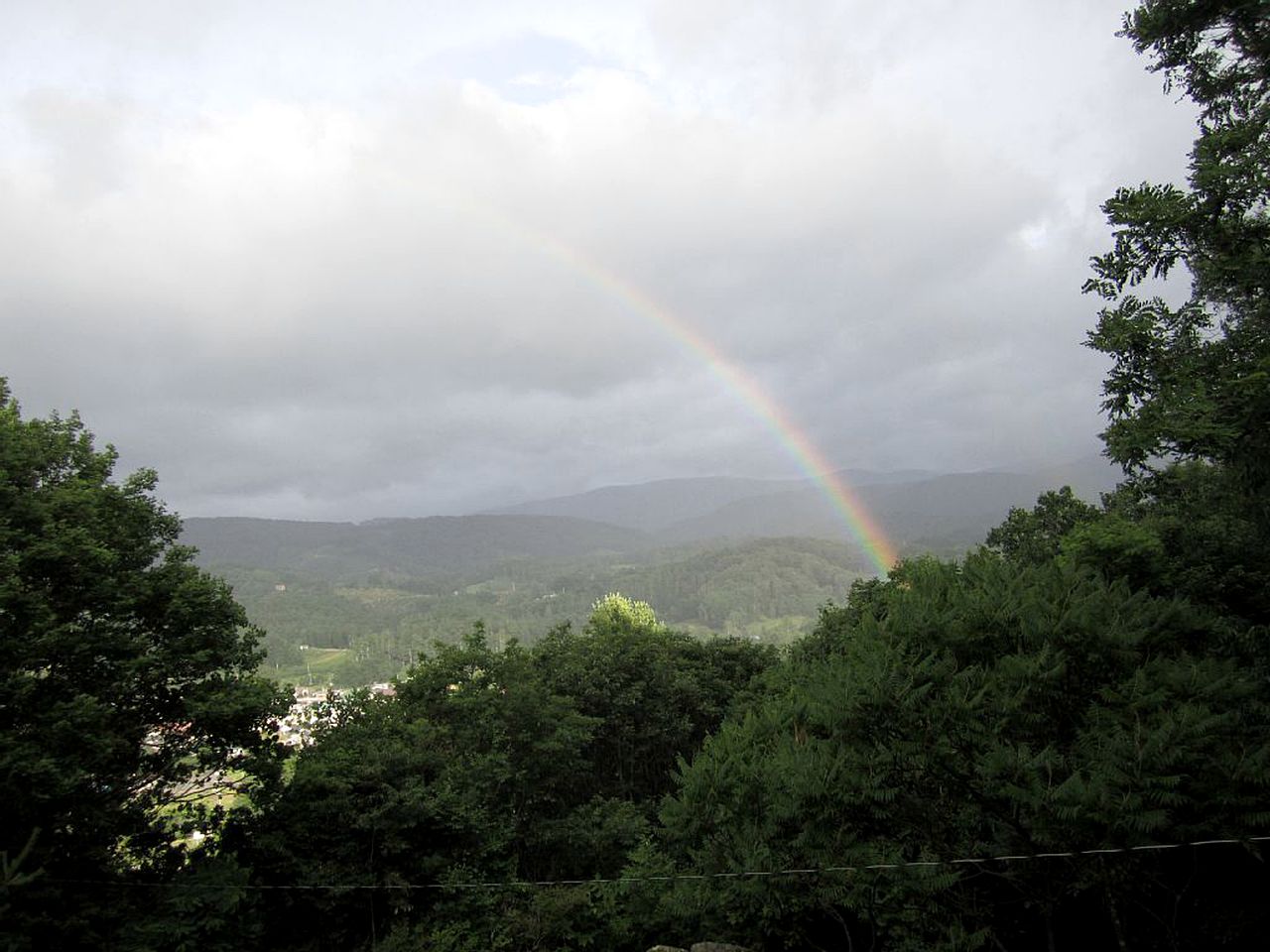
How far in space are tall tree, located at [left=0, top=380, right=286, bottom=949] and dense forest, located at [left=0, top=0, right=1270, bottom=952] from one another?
2.5 inches

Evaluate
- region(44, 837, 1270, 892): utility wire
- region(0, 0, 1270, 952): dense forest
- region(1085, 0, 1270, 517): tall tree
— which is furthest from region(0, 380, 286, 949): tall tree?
region(1085, 0, 1270, 517): tall tree

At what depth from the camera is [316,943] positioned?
46.7ft

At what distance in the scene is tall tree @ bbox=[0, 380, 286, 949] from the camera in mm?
10552

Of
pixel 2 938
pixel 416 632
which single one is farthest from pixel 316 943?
pixel 416 632

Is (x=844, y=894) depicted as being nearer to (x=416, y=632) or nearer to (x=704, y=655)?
(x=704, y=655)

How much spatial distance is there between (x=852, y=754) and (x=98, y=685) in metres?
13.0

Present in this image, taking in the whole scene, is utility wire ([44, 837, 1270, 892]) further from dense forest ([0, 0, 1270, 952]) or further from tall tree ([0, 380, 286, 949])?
tall tree ([0, 380, 286, 949])

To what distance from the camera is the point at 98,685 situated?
12070 millimetres

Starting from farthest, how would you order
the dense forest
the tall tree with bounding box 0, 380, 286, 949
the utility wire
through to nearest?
1. the tall tree with bounding box 0, 380, 286, 949
2. the dense forest
3. the utility wire

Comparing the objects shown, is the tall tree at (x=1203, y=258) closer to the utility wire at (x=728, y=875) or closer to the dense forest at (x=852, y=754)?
the dense forest at (x=852, y=754)

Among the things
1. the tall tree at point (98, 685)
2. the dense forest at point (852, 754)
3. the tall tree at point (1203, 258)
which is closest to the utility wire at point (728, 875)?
the dense forest at point (852, 754)

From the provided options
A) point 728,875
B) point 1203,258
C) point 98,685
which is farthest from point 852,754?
point 98,685

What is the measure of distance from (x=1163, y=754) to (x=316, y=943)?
622 inches

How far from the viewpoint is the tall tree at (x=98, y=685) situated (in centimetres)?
1055
